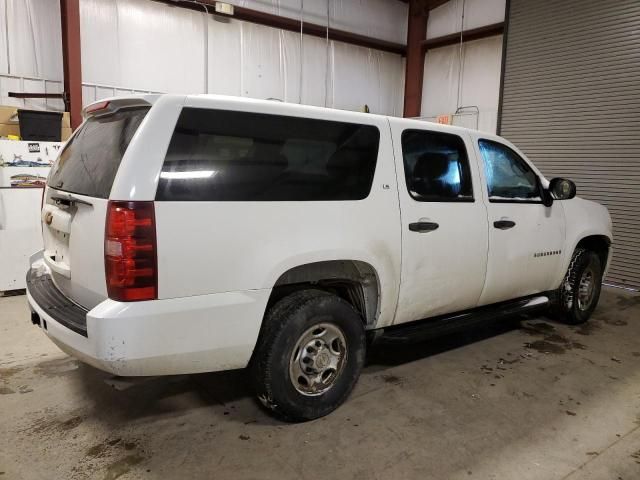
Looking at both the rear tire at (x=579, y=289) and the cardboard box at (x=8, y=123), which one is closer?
the rear tire at (x=579, y=289)

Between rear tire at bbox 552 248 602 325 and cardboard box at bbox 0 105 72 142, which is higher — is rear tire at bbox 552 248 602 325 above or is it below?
below

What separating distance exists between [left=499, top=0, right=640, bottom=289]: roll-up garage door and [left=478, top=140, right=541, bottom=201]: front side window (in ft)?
12.7

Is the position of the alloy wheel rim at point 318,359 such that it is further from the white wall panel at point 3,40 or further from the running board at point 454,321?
the white wall panel at point 3,40

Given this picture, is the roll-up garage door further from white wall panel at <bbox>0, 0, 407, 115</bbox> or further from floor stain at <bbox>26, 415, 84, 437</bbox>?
floor stain at <bbox>26, 415, 84, 437</bbox>

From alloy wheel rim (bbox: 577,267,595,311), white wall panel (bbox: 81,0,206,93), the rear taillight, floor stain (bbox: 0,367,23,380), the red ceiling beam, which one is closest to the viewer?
the rear taillight

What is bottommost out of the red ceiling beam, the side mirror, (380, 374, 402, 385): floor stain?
(380, 374, 402, 385): floor stain

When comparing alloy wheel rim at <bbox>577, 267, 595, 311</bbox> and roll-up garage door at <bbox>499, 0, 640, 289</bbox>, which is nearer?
alloy wheel rim at <bbox>577, 267, 595, 311</bbox>

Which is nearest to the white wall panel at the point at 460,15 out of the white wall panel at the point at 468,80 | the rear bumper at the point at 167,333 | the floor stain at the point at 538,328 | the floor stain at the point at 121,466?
the white wall panel at the point at 468,80

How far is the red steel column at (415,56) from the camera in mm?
11259

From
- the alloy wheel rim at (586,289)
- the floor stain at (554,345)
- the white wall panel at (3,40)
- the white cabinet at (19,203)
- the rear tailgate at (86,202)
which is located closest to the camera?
the rear tailgate at (86,202)

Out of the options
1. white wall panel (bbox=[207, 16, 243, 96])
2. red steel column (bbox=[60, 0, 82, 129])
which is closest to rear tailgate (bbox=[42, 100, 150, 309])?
red steel column (bbox=[60, 0, 82, 129])

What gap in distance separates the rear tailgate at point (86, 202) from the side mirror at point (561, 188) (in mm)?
3338

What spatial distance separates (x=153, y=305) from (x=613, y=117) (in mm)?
7306

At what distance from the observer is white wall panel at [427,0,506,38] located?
32.3ft
